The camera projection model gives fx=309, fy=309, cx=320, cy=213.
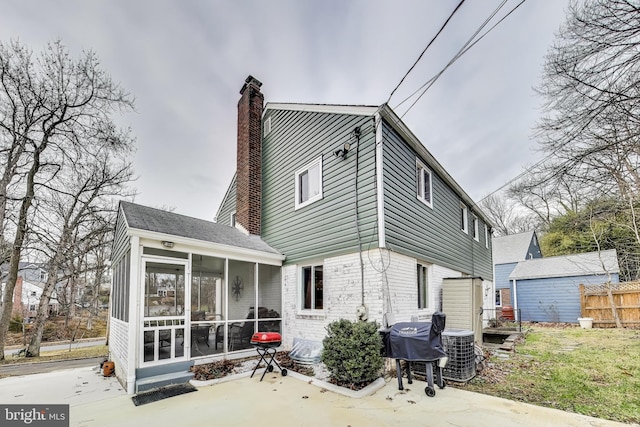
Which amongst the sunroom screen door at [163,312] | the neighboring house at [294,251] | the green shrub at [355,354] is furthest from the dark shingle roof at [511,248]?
the sunroom screen door at [163,312]

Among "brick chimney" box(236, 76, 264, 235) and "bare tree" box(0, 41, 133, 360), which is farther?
"bare tree" box(0, 41, 133, 360)

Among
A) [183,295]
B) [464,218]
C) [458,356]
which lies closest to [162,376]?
[183,295]

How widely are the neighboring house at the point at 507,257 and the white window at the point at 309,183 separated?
15378 mm

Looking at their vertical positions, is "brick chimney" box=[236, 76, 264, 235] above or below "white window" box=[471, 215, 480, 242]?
above

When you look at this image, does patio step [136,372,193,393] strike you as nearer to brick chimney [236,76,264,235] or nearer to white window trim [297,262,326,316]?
white window trim [297,262,326,316]

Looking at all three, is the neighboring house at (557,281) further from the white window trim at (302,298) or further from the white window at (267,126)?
the white window at (267,126)

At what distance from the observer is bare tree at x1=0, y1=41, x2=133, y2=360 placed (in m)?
11.1

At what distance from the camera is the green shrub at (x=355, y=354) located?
5.28 metres

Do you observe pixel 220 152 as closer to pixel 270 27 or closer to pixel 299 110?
pixel 299 110

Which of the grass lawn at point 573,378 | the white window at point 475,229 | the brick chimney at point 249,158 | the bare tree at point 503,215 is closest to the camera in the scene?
the grass lawn at point 573,378

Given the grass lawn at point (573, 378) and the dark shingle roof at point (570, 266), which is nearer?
the grass lawn at point (573, 378)

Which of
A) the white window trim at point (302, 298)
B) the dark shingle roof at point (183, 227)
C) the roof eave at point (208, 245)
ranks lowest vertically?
the white window trim at point (302, 298)

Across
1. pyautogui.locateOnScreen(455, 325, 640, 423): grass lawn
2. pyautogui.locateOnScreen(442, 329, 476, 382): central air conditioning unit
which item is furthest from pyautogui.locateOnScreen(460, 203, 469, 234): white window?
pyautogui.locateOnScreen(442, 329, 476, 382): central air conditioning unit

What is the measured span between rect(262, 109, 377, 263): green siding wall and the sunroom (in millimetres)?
1098
